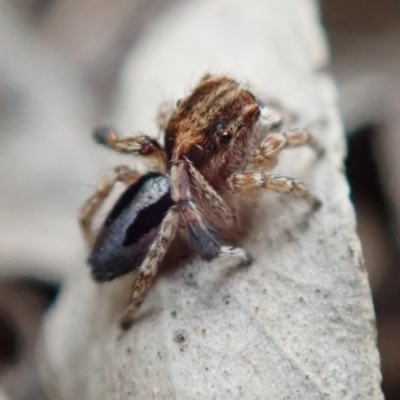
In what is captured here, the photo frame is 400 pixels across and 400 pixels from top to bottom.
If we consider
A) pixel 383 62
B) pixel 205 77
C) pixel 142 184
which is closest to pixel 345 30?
pixel 383 62

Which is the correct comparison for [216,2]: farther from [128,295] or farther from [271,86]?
[128,295]

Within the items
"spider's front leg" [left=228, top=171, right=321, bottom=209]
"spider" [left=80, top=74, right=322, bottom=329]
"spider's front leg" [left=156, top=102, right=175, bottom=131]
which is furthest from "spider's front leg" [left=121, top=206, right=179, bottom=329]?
"spider's front leg" [left=156, top=102, right=175, bottom=131]

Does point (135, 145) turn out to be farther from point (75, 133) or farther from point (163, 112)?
point (75, 133)

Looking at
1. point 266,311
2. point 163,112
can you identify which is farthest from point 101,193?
point 266,311

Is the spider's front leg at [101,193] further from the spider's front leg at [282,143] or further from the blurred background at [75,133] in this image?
the spider's front leg at [282,143]

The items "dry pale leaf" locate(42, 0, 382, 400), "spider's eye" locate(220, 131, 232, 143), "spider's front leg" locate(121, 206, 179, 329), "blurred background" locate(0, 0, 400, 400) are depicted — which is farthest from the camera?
"blurred background" locate(0, 0, 400, 400)

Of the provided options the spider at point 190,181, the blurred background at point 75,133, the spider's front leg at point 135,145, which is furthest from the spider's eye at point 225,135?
the blurred background at point 75,133

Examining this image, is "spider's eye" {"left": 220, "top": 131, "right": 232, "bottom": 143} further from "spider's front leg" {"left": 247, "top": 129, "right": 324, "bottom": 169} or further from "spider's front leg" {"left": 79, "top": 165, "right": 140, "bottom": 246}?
"spider's front leg" {"left": 79, "top": 165, "right": 140, "bottom": 246}
